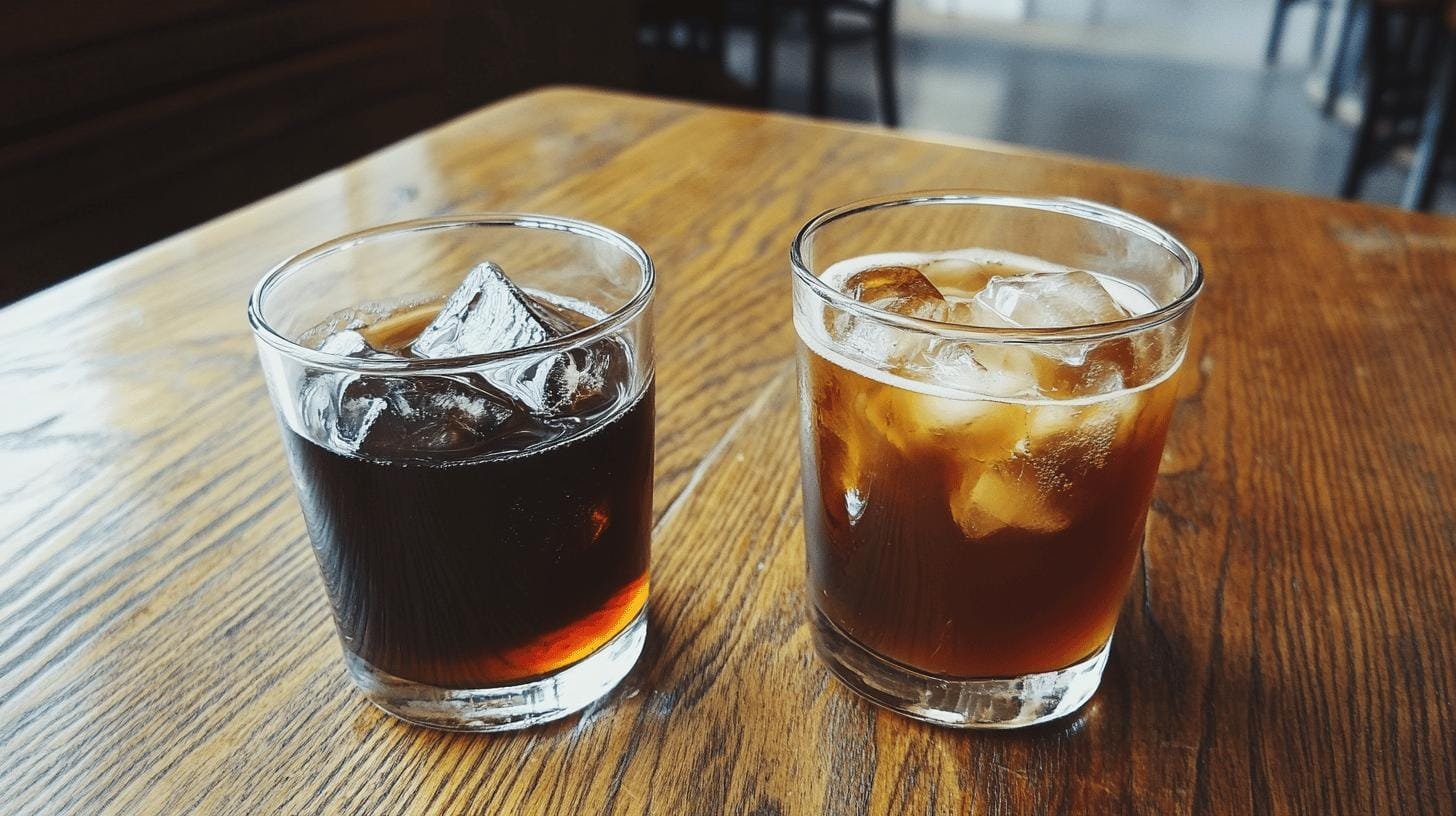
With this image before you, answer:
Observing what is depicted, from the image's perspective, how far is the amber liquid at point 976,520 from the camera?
0.49 meters

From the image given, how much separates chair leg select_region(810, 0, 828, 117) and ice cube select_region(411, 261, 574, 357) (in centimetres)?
383

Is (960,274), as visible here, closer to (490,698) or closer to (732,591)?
(732,591)

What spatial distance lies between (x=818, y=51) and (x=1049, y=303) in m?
3.95

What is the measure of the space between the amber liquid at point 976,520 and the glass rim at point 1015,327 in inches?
1.4

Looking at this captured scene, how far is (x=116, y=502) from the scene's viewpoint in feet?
2.39

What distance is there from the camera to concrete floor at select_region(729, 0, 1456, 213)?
474 cm

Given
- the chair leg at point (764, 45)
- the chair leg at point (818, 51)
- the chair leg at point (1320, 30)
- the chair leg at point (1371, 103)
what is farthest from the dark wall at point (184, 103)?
the chair leg at point (1320, 30)

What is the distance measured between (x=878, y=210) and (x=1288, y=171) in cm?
457

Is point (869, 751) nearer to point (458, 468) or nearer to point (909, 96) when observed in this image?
point (458, 468)

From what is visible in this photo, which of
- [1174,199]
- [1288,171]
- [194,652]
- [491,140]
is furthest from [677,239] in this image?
[1288,171]

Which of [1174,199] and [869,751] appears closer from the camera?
[869,751]

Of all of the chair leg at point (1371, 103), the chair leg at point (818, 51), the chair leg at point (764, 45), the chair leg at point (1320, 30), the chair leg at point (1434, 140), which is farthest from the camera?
the chair leg at point (1320, 30)

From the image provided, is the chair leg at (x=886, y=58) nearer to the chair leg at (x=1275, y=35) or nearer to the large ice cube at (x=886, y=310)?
the chair leg at (x=1275, y=35)

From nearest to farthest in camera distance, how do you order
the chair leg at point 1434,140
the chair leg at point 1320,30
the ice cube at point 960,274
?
the ice cube at point 960,274 → the chair leg at point 1434,140 → the chair leg at point 1320,30
